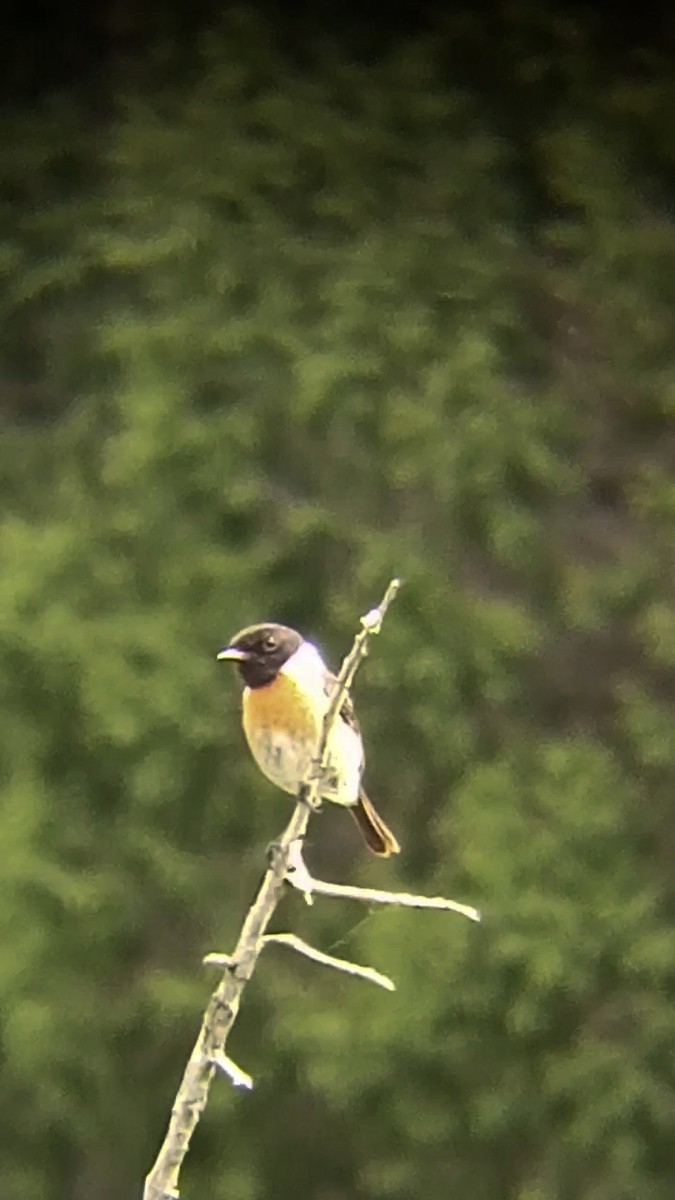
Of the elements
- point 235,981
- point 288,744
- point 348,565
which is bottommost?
point 235,981

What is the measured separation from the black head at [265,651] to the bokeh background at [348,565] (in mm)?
530

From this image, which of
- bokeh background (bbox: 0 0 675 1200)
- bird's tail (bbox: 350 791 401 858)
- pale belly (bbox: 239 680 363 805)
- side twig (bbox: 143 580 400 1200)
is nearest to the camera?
side twig (bbox: 143 580 400 1200)

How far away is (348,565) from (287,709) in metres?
0.59

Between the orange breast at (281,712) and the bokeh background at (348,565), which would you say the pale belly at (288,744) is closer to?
the orange breast at (281,712)

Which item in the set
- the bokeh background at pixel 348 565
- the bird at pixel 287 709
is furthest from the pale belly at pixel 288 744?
the bokeh background at pixel 348 565

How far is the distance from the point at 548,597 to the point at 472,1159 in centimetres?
48

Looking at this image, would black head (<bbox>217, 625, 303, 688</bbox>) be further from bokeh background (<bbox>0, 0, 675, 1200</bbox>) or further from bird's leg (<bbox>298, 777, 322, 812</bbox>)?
bokeh background (<bbox>0, 0, 675, 1200</bbox>)

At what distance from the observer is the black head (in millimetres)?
602

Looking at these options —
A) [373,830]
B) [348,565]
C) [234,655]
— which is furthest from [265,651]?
[348,565]

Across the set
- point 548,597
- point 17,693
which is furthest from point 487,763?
point 17,693

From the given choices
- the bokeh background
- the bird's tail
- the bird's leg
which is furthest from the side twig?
the bokeh background

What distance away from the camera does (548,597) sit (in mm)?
1174

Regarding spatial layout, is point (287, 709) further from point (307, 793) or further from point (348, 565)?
point (348, 565)

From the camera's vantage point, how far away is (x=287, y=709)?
590mm
